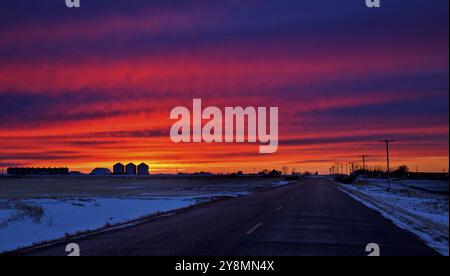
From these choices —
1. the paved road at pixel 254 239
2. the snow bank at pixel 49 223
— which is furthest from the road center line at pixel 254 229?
the snow bank at pixel 49 223

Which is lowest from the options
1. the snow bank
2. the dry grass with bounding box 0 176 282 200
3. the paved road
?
the dry grass with bounding box 0 176 282 200

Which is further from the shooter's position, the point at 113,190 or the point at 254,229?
the point at 113,190

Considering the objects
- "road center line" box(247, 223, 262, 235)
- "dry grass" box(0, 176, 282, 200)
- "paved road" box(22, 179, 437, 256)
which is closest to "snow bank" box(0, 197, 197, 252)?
"paved road" box(22, 179, 437, 256)

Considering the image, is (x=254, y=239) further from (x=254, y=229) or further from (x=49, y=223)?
(x=49, y=223)

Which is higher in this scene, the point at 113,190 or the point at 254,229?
the point at 254,229

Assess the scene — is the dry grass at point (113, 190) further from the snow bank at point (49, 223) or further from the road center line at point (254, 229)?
the road center line at point (254, 229)

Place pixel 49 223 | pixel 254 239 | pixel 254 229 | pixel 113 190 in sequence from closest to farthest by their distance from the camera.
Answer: pixel 254 239
pixel 254 229
pixel 49 223
pixel 113 190

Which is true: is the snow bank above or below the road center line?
below

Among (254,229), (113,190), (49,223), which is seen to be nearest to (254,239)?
(254,229)

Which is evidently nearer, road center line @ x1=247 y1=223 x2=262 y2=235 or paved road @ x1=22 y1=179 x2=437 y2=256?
paved road @ x1=22 y1=179 x2=437 y2=256

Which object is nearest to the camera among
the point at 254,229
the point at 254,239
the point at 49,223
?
the point at 254,239

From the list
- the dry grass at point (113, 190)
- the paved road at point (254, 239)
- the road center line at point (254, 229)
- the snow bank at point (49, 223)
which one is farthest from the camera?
the dry grass at point (113, 190)

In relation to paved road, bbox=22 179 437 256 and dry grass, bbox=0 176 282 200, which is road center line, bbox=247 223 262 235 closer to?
paved road, bbox=22 179 437 256
